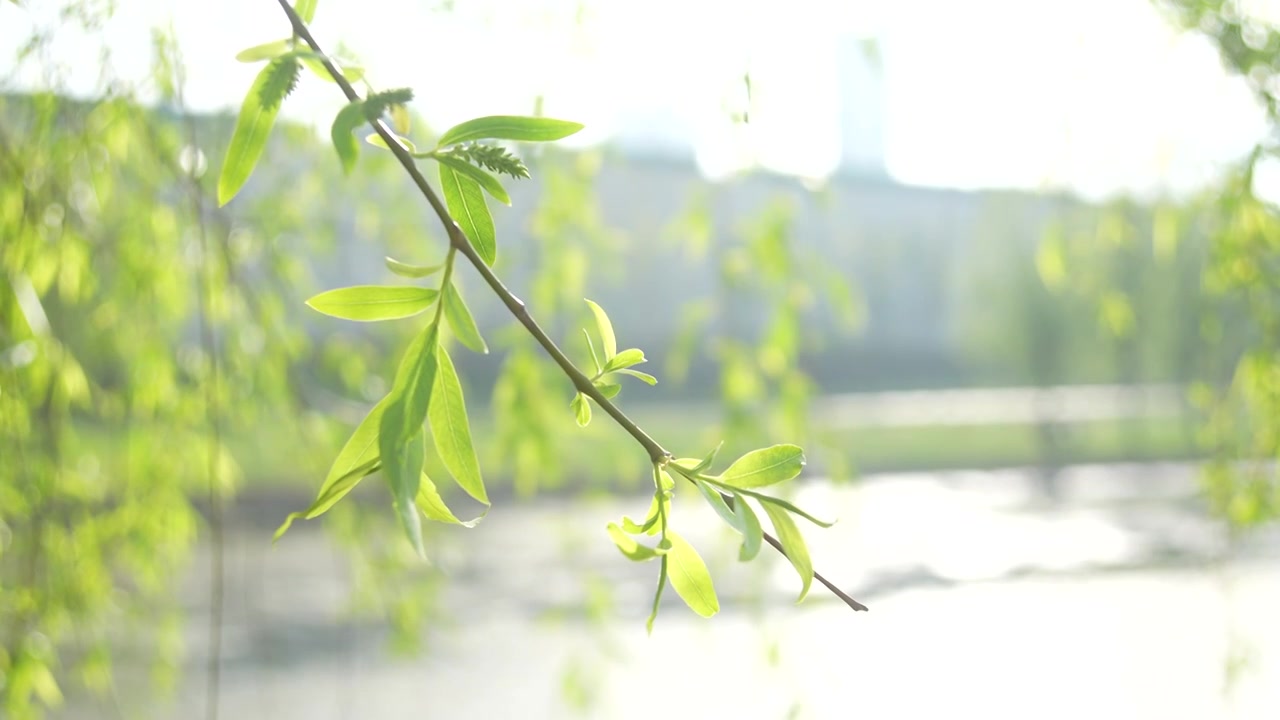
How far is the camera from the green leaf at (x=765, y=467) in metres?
0.23

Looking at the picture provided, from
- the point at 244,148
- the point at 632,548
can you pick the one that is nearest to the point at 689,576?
the point at 632,548

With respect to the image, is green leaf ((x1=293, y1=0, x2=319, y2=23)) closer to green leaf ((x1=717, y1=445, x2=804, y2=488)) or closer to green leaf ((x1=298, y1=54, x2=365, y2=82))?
green leaf ((x1=298, y1=54, x2=365, y2=82))

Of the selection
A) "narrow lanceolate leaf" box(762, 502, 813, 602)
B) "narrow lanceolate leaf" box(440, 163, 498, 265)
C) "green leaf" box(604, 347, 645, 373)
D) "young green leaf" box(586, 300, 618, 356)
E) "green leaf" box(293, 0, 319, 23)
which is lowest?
"narrow lanceolate leaf" box(762, 502, 813, 602)

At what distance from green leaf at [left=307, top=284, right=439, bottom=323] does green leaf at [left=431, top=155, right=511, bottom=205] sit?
0.02m

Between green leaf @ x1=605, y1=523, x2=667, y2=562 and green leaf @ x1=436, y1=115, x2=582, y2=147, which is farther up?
green leaf @ x1=436, y1=115, x2=582, y2=147

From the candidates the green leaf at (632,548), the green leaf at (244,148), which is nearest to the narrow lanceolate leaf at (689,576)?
the green leaf at (632,548)

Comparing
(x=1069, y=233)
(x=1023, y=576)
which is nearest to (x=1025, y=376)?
(x=1023, y=576)

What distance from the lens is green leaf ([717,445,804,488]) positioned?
0.74ft

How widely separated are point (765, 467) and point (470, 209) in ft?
0.26

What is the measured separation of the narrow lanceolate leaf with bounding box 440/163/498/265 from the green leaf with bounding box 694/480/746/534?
6 centimetres

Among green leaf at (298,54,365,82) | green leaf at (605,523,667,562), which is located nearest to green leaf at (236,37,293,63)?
green leaf at (298,54,365,82)

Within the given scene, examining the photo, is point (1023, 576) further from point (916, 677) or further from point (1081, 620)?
point (916, 677)

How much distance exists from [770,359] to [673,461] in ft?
2.34

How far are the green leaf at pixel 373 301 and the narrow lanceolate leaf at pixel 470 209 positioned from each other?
1cm
